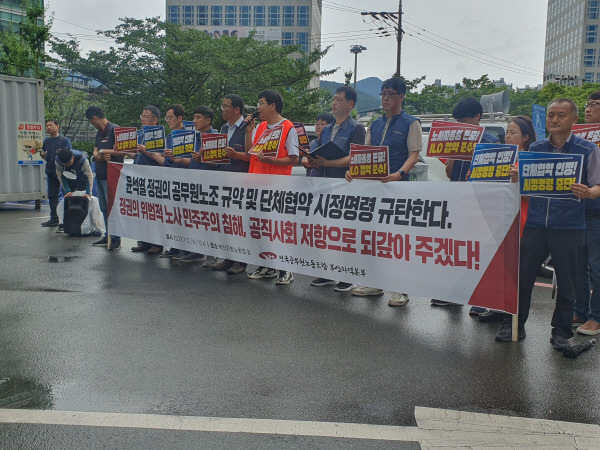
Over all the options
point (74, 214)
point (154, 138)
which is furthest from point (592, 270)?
Result: point (74, 214)

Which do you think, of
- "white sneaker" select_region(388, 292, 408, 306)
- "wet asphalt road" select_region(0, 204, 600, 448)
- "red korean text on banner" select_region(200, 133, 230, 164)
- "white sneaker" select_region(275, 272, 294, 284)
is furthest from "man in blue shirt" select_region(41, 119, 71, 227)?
"white sneaker" select_region(388, 292, 408, 306)

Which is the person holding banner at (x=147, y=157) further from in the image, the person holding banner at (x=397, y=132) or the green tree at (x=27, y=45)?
the green tree at (x=27, y=45)

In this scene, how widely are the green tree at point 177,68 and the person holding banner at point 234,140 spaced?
19.9 metres

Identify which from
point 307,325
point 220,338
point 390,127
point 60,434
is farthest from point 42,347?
point 390,127

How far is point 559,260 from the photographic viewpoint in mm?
5090

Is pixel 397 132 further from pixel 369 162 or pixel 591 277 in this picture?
pixel 591 277

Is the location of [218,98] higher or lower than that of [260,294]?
higher

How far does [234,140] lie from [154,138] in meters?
1.44

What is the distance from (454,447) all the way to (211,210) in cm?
529

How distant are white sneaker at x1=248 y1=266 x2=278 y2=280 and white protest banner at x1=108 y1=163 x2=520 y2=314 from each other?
21cm

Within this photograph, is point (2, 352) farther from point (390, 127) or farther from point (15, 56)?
point (15, 56)

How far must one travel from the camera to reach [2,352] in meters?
4.94

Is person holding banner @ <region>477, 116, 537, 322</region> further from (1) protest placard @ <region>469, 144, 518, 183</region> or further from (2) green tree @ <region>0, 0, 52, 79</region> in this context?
(2) green tree @ <region>0, 0, 52, 79</region>

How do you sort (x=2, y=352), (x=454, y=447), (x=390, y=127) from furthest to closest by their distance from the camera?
(x=390, y=127) → (x=2, y=352) → (x=454, y=447)
